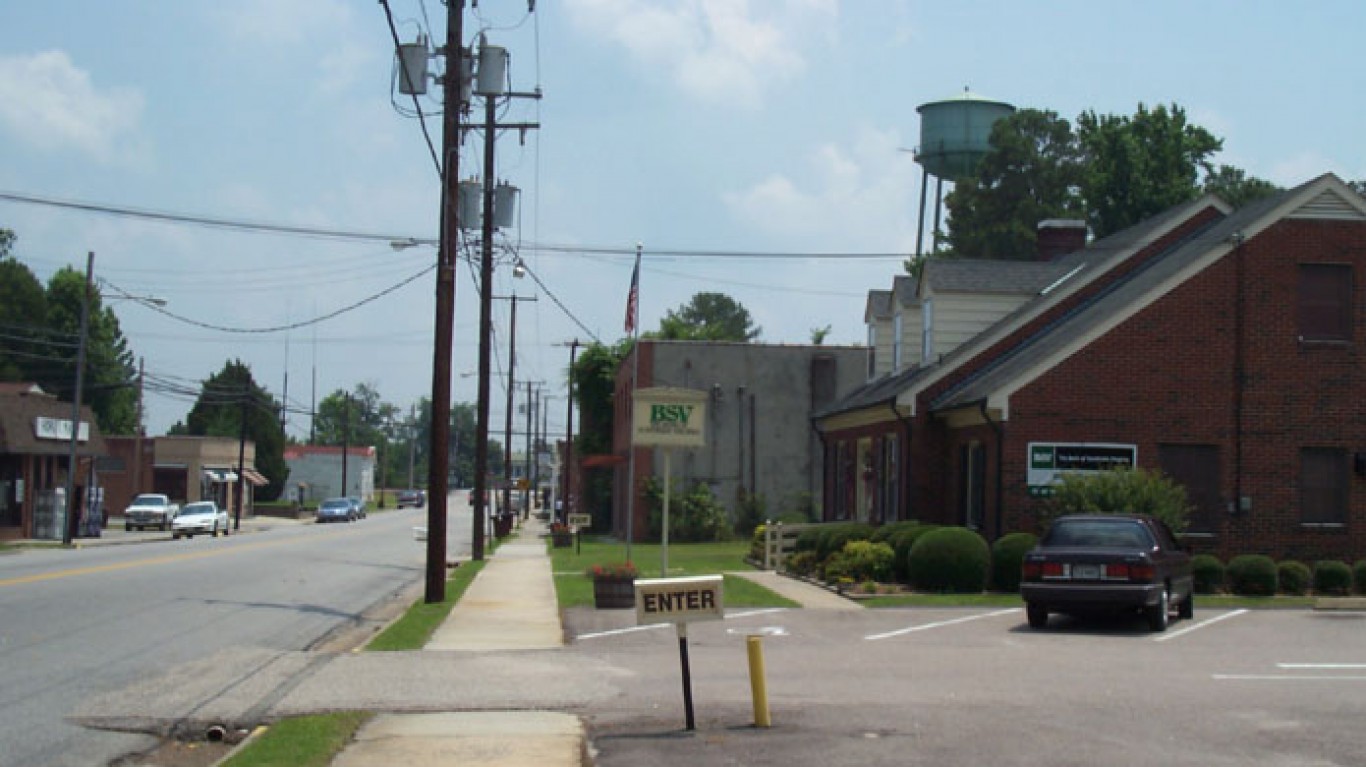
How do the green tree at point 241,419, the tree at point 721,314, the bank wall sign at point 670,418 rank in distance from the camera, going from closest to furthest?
the bank wall sign at point 670,418 → the green tree at point 241,419 → the tree at point 721,314

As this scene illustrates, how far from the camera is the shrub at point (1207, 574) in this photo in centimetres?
2392

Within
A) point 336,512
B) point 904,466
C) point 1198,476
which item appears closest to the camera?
point 1198,476

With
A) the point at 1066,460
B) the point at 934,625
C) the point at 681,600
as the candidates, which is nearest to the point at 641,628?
the point at 934,625

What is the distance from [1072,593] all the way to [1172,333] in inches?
366

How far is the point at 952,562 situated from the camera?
2362cm

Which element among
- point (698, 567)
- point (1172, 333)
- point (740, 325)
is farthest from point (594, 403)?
point (740, 325)

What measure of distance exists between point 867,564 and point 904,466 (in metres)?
5.06

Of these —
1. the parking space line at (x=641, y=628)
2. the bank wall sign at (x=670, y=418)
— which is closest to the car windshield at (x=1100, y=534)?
the parking space line at (x=641, y=628)

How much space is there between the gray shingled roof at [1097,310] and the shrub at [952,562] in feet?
9.87

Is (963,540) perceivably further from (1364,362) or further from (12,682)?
(12,682)

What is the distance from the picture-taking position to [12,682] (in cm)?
1375

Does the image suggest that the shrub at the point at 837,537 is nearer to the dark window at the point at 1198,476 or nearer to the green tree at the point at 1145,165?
the dark window at the point at 1198,476

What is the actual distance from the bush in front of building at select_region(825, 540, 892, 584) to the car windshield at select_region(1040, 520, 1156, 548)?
19.3 ft

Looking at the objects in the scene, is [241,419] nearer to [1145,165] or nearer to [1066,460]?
[1145,165]
